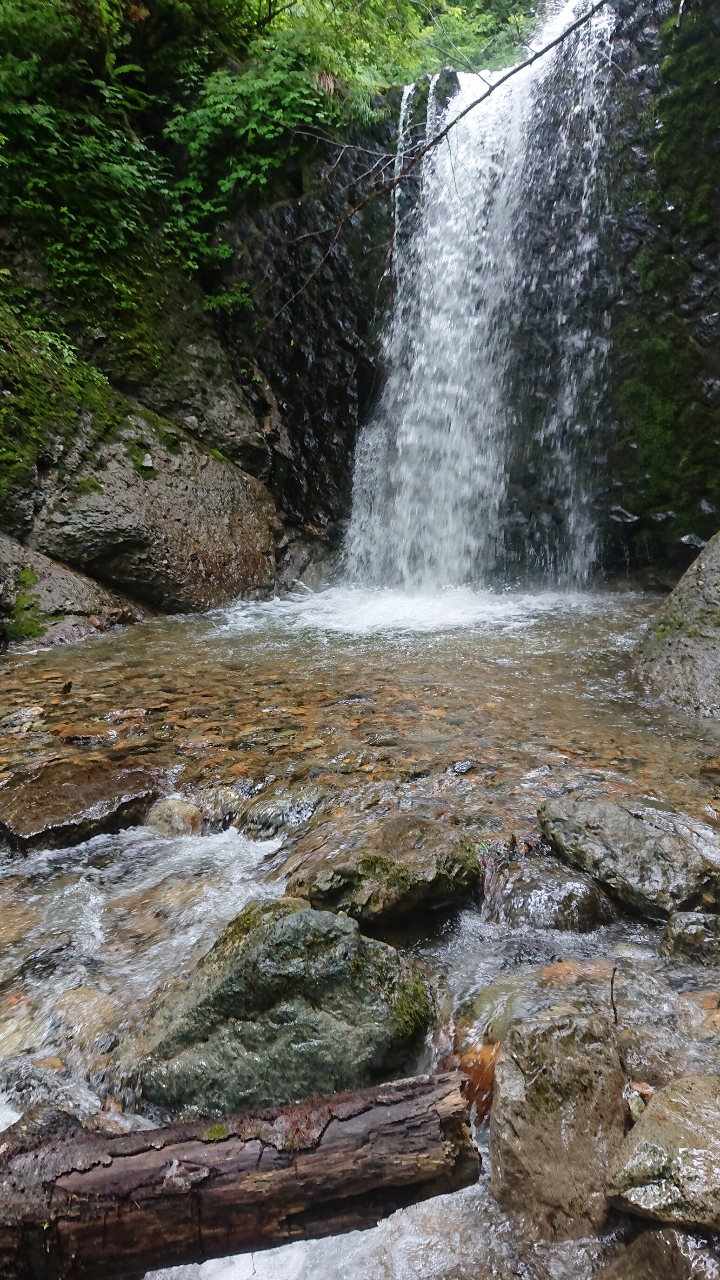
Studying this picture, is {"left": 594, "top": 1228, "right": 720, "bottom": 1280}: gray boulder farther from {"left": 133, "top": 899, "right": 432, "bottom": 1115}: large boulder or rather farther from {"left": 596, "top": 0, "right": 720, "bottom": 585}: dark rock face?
{"left": 596, "top": 0, "right": 720, "bottom": 585}: dark rock face

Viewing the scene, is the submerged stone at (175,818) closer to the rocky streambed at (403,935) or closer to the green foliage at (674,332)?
the rocky streambed at (403,935)

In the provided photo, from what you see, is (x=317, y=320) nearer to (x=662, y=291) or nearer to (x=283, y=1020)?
(x=662, y=291)

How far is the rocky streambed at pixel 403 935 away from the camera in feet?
5.02

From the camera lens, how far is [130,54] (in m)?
7.93

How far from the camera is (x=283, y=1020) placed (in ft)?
6.24

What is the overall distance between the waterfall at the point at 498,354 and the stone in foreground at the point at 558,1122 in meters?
7.08

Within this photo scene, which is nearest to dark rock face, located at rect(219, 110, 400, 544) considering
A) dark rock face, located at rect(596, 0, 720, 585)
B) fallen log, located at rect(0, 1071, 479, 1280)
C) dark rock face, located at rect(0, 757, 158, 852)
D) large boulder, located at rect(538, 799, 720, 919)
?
dark rock face, located at rect(596, 0, 720, 585)

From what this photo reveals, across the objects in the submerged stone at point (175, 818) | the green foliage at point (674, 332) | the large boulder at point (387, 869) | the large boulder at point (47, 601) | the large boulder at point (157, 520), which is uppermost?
the green foliage at point (674, 332)

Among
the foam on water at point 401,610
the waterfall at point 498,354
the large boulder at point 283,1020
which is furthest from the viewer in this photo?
the waterfall at point 498,354

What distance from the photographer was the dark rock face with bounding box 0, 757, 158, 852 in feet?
10.1

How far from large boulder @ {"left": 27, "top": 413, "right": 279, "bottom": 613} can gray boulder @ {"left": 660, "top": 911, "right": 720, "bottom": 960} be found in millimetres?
5692

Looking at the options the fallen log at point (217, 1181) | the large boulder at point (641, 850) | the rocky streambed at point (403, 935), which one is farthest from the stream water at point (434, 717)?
the fallen log at point (217, 1181)

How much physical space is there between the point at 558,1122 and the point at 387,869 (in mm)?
978

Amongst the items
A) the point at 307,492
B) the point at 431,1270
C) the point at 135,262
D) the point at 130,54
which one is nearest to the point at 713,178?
the point at 307,492
